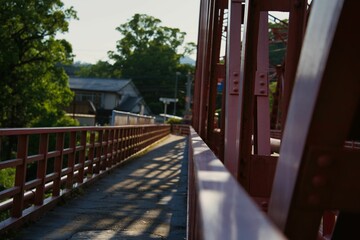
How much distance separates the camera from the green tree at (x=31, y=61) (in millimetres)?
29234

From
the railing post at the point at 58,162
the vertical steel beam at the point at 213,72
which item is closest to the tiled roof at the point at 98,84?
the railing post at the point at 58,162

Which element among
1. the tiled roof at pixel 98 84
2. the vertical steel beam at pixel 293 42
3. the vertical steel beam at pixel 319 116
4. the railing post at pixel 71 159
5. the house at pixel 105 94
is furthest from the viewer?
the tiled roof at pixel 98 84

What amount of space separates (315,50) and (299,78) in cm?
11

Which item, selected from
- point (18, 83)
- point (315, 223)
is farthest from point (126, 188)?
point (18, 83)

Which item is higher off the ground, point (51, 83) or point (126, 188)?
point (51, 83)

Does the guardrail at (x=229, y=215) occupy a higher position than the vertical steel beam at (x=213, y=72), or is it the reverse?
the vertical steel beam at (x=213, y=72)

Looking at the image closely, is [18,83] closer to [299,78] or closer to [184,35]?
[299,78]

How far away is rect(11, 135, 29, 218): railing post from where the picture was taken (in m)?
5.74

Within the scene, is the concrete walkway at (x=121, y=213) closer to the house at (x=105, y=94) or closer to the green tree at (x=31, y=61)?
the green tree at (x=31, y=61)

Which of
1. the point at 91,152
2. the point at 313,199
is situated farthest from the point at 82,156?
the point at 313,199

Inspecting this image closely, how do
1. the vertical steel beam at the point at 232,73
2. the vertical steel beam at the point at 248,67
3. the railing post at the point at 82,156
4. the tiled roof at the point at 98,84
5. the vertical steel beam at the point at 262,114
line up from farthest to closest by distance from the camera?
the tiled roof at the point at 98,84
the railing post at the point at 82,156
the vertical steel beam at the point at 262,114
the vertical steel beam at the point at 232,73
the vertical steel beam at the point at 248,67

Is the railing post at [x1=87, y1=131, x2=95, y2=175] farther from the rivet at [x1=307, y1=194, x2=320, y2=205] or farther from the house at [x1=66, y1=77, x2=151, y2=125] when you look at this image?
the house at [x1=66, y1=77, x2=151, y2=125]

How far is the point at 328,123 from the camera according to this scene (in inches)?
54.9

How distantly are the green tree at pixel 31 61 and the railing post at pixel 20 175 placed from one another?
23.8 m
